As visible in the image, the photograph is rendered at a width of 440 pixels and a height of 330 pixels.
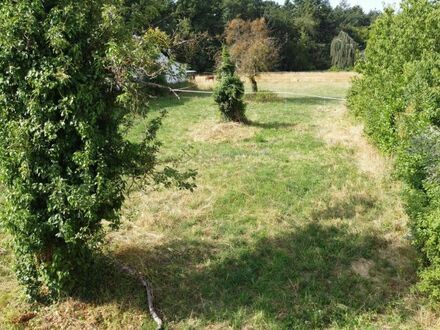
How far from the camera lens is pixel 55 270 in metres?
4.34

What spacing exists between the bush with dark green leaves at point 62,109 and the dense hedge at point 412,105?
10.7ft

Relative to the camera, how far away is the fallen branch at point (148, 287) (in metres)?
4.38

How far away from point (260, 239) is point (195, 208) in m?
1.50

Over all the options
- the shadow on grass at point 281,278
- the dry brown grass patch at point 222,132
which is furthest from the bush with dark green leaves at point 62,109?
the dry brown grass patch at point 222,132

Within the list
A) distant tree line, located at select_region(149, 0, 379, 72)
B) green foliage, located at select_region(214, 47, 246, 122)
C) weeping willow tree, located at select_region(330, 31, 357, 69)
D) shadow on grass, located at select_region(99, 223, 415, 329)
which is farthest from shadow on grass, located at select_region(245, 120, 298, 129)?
weeping willow tree, located at select_region(330, 31, 357, 69)

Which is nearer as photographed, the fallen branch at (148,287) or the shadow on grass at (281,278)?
the fallen branch at (148,287)

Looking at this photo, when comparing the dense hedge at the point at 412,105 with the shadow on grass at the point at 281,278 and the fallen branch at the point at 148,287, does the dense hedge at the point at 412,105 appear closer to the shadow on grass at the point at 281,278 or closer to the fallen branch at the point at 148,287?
the shadow on grass at the point at 281,278

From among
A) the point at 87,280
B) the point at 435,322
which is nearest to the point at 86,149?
the point at 87,280

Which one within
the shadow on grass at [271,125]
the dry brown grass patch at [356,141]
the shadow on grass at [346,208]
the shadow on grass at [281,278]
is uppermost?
the shadow on grass at [271,125]

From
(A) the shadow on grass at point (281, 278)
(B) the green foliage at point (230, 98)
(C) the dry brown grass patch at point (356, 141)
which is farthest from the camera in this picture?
(B) the green foliage at point (230, 98)

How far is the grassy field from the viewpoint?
446 centimetres

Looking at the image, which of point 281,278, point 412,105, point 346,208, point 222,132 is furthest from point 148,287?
point 222,132

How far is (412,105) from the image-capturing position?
21.7ft

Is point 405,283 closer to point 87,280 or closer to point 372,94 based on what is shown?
point 87,280
